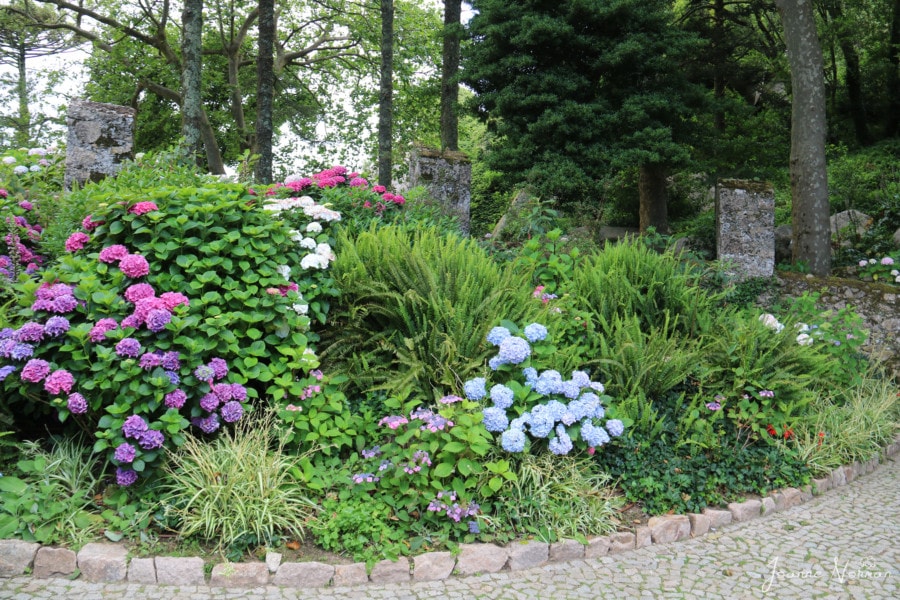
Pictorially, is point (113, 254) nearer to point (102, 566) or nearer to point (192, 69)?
point (102, 566)

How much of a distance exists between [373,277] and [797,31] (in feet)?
22.9

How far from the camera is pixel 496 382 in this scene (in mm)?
3930

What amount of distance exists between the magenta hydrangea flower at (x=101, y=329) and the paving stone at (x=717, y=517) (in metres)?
3.52

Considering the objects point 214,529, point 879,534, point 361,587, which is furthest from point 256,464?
A: point 879,534

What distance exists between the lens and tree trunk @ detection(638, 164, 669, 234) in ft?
34.6

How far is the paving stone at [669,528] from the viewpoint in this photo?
141 inches

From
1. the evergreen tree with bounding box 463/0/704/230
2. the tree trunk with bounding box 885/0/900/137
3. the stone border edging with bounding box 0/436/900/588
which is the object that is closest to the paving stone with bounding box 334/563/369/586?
the stone border edging with bounding box 0/436/900/588

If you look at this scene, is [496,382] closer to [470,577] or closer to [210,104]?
[470,577]

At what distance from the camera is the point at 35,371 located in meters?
3.17

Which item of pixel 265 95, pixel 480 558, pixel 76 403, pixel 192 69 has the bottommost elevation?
pixel 480 558

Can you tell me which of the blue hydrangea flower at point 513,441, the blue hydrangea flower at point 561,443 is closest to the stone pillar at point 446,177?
the blue hydrangea flower at point 561,443

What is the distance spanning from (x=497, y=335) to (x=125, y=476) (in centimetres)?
216

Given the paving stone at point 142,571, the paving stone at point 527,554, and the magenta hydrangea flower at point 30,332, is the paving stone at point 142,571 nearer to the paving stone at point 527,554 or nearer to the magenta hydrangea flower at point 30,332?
the magenta hydrangea flower at point 30,332

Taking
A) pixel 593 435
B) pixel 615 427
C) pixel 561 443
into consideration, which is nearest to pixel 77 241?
pixel 561 443
